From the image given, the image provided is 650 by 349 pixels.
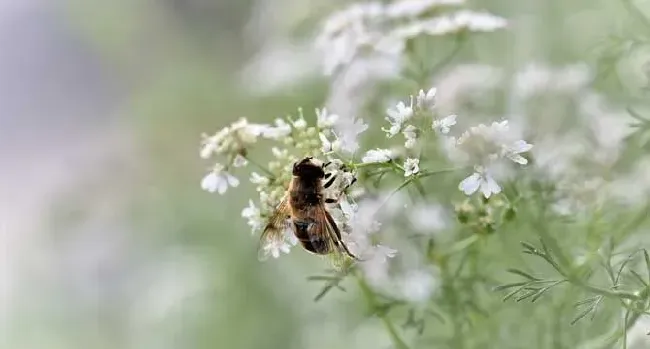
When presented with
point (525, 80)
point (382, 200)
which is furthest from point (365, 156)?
point (525, 80)

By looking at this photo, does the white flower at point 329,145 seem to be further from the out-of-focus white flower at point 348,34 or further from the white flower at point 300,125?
the out-of-focus white flower at point 348,34

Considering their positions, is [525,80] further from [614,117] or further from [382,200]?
[382,200]

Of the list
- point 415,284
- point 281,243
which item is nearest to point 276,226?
point 281,243

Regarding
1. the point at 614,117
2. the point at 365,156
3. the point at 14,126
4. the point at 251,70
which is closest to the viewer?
the point at 365,156

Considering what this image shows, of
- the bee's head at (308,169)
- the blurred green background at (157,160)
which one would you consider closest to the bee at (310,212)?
the bee's head at (308,169)

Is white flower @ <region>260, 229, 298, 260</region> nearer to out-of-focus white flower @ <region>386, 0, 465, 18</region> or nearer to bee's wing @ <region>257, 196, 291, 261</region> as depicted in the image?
bee's wing @ <region>257, 196, 291, 261</region>

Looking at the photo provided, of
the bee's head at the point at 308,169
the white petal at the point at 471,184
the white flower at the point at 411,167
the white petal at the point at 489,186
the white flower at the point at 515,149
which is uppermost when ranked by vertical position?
the bee's head at the point at 308,169
